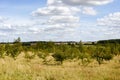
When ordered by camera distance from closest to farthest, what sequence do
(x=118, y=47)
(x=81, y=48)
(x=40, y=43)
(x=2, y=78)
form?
(x=2, y=78)
(x=81, y=48)
(x=118, y=47)
(x=40, y=43)

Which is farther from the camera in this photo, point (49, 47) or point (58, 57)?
point (49, 47)

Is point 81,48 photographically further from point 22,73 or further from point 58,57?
point 22,73

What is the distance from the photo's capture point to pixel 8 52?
4456 cm

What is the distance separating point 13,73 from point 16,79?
Answer: 134 centimetres

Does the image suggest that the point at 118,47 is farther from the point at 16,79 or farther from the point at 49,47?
the point at 16,79

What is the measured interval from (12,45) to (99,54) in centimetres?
1399

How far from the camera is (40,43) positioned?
66.4 meters

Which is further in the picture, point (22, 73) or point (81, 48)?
point (81, 48)

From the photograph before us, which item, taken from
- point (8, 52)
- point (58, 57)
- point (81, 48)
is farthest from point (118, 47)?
point (8, 52)

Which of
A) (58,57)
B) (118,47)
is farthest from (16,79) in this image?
(118,47)

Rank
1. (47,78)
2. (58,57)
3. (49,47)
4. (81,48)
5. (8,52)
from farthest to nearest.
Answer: (49,47), (81,48), (8,52), (58,57), (47,78)

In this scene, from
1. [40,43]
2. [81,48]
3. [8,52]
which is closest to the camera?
[8,52]

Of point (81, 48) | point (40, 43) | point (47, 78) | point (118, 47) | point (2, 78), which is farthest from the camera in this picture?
point (40, 43)

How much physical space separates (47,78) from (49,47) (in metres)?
45.7
